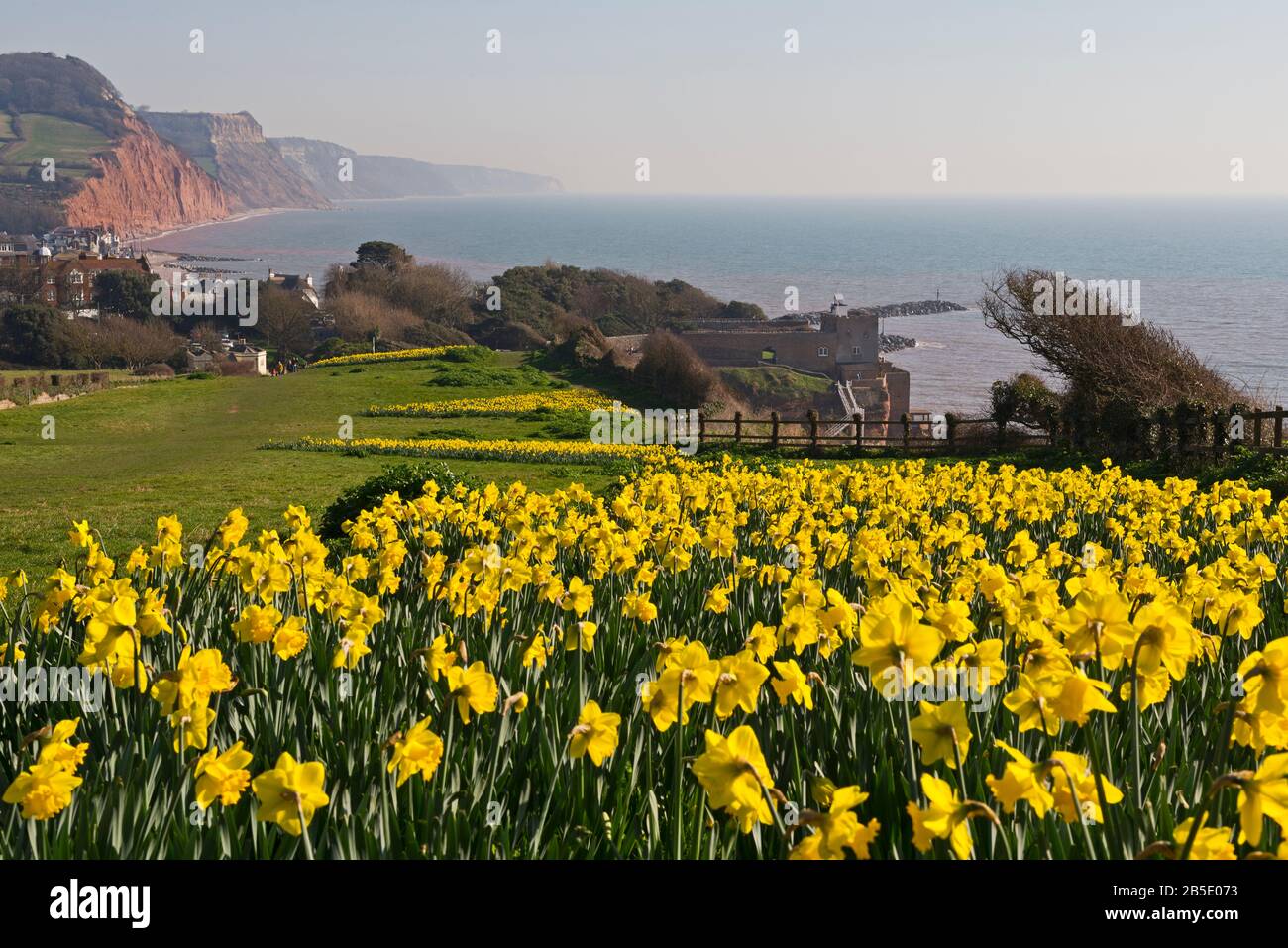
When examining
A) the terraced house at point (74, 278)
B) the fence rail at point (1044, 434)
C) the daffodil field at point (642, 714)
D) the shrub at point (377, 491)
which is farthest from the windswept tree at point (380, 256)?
the daffodil field at point (642, 714)

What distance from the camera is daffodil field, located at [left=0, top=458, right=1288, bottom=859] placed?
2402 mm

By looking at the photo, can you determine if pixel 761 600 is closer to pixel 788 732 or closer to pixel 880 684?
pixel 788 732

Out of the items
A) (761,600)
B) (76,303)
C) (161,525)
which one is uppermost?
(76,303)

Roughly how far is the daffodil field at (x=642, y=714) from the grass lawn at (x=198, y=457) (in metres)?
6.31

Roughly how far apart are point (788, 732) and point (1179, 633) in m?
1.17

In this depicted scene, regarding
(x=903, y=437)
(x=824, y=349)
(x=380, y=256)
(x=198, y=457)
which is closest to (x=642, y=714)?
(x=198, y=457)

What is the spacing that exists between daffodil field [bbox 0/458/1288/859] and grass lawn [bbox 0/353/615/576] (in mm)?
6310

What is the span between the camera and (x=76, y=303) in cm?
8956

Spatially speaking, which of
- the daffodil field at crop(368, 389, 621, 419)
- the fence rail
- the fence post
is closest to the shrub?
the fence rail

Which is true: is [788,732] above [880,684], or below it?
below

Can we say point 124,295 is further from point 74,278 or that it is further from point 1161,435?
point 1161,435

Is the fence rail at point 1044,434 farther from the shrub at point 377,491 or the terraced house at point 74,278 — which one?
the terraced house at point 74,278
